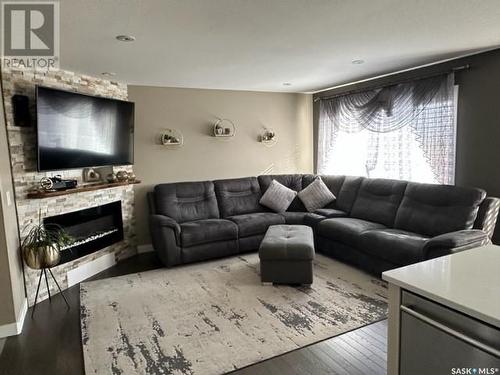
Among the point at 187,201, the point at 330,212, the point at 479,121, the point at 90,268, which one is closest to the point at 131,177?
the point at 187,201

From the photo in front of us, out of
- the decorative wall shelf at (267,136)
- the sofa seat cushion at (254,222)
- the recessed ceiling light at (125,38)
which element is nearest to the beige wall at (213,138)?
the decorative wall shelf at (267,136)

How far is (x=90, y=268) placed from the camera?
396 centimetres

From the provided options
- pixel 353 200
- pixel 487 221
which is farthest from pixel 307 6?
pixel 353 200

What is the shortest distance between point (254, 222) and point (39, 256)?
2.59 m

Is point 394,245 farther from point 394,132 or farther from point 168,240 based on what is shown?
point 168,240

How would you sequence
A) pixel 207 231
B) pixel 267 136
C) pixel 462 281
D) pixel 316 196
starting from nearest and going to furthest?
pixel 462 281 < pixel 207 231 < pixel 316 196 < pixel 267 136

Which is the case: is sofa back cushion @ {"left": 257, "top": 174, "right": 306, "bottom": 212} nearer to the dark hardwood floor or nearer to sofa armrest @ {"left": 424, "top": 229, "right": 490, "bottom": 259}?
sofa armrest @ {"left": 424, "top": 229, "right": 490, "bottom": 259}

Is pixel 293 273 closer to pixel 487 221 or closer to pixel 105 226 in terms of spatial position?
pixel 487 221

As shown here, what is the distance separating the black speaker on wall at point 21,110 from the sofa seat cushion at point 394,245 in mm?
3764

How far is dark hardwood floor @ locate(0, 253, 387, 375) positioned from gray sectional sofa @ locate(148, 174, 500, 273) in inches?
41.0

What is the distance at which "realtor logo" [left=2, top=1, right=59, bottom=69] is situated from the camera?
2.07 meters

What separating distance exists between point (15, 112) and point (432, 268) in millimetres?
3642

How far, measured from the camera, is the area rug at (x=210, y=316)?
2340mm

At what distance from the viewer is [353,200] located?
4770 millimetres
